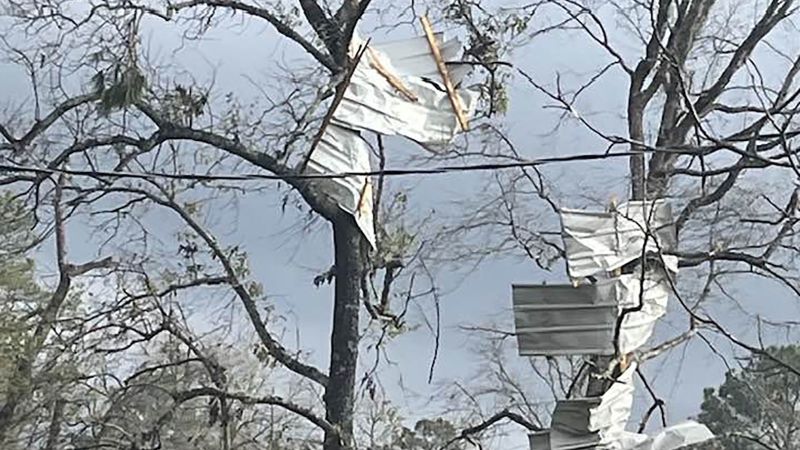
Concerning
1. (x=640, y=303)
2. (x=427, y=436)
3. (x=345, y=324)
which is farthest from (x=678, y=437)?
(x=427, y=436)

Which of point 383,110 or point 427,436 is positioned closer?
point 383,110

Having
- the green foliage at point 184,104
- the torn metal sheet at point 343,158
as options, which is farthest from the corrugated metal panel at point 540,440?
the green foliage at point 184,104

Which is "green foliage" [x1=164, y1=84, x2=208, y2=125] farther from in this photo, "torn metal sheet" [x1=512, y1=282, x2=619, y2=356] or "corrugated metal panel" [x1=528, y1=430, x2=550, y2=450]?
"corrugated metal panel" [x1=528, y1=430, x2=550, y2=450]

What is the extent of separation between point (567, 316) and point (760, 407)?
341 cm

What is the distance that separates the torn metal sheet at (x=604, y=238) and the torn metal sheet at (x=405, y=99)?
1.15m

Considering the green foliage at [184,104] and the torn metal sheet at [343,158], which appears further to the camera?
the green foliage at [184,104]

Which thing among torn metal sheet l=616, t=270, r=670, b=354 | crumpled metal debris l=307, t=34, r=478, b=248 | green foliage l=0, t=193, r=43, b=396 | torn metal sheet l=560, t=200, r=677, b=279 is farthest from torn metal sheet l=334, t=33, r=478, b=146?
green foliage l=0, t=193, r=43, b=396

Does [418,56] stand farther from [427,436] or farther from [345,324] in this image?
[427,436]

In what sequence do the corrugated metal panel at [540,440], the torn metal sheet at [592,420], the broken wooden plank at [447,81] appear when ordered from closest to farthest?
1. the torn metal sheet at [592,420]
2. the broken wooden plank at [447,81]
3. the corrugated metal panel at [540,440]

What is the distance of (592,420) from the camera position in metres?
8.62

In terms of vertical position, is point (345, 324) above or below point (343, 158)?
above

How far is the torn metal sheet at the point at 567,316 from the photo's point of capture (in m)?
8.52

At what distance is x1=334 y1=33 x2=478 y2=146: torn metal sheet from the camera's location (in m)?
8.20

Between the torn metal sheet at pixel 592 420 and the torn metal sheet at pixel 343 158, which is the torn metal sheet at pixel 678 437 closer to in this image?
the torn metal sheet at pixel 592 420
